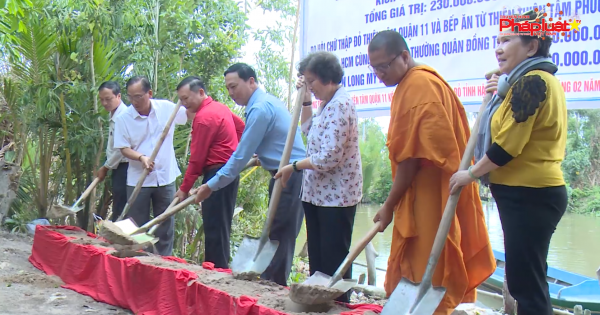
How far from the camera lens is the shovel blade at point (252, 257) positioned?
2.97 metres

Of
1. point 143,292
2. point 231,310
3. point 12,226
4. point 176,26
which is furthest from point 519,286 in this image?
point 12,226

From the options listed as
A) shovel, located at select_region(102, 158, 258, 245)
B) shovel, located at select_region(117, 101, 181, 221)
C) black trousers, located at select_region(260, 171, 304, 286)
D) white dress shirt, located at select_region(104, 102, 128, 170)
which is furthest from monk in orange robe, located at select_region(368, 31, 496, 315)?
white dress shirt, located at select_region(104, 102, 128, 170)

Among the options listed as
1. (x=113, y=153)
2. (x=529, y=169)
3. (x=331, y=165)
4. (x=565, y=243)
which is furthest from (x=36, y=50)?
(x=565, y=243)

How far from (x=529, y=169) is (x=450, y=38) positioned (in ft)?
5.41

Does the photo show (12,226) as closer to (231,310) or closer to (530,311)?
(231,310)

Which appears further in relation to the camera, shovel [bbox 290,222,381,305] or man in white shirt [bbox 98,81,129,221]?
man in white shirt [bbox 98,81,129,221]

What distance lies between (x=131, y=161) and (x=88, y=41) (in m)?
1.74

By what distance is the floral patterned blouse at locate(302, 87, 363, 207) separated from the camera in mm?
2719

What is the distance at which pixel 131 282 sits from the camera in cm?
332

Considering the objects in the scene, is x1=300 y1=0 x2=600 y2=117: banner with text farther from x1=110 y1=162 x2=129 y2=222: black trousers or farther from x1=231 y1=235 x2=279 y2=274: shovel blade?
x1=110 y1=162 x2=129 y2=222: black trousers

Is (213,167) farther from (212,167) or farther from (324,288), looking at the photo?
(324,288)

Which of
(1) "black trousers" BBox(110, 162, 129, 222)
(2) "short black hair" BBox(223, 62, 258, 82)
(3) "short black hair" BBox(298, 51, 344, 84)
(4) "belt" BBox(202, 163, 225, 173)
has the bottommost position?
(1) "black trousers" BBox(110, 162, 129, 222)

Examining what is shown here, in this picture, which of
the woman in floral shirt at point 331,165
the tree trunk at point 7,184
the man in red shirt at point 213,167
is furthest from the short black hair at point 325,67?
the tree trunk at point 7,184

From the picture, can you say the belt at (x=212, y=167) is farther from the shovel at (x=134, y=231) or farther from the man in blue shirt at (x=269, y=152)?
the man in blue shirt at (x=269, y=152)
